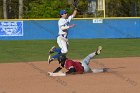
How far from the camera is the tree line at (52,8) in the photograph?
41.8 metres

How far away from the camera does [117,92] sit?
10.6 metres

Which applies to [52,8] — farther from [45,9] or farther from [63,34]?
[63,34]

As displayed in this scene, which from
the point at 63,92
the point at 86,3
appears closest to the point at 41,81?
the point at 63,92

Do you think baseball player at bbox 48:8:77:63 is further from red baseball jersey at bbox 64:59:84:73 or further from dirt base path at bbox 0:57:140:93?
dirt base path at bbox 0:57:140:93

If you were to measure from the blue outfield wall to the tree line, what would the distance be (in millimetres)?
6824

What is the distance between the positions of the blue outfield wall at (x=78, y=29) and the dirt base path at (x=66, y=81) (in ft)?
55.1

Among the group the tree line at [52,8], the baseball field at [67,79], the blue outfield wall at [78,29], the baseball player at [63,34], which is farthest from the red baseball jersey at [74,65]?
the tree line at [52,8]

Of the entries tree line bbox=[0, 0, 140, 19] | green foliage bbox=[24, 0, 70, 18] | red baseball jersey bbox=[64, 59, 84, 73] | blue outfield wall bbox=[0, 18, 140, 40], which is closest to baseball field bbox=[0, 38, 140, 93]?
red baseball jersey bbox=[64, 59, 84, 73]

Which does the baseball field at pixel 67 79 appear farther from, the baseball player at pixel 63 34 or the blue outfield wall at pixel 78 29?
the blue outfield wall at pixel 78 29

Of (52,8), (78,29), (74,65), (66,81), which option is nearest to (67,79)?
(66,81)

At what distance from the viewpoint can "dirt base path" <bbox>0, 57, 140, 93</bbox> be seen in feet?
36.6

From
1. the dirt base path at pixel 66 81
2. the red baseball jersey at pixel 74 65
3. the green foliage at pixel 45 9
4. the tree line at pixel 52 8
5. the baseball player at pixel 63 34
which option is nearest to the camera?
the dirt base path at pixel 66 81

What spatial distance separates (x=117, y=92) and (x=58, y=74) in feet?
11.9

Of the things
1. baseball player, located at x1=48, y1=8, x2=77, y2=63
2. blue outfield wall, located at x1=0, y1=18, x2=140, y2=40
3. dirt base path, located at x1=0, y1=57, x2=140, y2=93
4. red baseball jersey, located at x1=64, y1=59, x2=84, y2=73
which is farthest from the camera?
blue outfield wall, located at x1=0, y1=18, x2=140, y2=40
